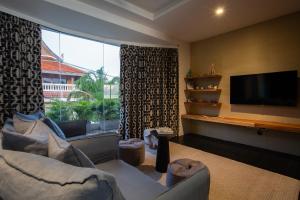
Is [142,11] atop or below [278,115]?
atop

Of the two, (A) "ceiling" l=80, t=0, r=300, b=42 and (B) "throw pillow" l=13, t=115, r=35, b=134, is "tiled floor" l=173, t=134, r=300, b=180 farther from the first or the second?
(B) "throw pillow" l=13, t=115, r=35, b=134

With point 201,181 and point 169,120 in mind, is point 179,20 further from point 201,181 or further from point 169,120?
point 201,181

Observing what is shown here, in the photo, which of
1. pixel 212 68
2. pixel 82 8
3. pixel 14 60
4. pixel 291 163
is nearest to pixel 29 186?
pixel 14 60

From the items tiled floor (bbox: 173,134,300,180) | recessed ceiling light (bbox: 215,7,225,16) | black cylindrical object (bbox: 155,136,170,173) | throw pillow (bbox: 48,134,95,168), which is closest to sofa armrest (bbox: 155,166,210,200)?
throw pillow (bbox: 48,134,95,168)

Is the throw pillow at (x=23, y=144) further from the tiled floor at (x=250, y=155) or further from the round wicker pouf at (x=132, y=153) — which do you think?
the tiled floor at (x=250, y=155)

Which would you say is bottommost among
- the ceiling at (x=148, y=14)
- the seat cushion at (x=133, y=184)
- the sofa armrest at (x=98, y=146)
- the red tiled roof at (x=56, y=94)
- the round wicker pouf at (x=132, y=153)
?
the round wicker pouf at (x=132, y=153)

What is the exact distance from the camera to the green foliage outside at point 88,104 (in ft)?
10.4

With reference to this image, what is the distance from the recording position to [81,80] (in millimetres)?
3404

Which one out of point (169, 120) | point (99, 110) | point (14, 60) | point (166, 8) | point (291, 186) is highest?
point (166, 8)

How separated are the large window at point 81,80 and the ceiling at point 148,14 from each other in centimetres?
33

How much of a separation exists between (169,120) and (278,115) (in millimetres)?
2240

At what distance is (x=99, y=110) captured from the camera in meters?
3.68

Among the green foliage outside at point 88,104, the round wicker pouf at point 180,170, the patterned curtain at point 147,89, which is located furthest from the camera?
the patterned curtain at point 147,89

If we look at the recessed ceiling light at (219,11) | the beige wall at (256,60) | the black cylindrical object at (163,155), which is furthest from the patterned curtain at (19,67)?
the beige wall at (256,60)
